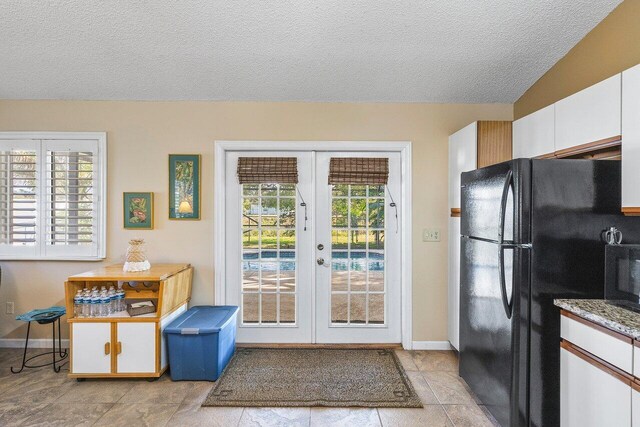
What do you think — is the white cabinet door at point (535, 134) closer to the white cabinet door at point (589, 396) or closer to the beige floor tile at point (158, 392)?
the white cabinet door at point (589, 396)

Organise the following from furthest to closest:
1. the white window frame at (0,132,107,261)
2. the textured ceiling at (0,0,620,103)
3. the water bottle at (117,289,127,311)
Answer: the white window frame at (0,132,107,261), the water bottle at (117,289,127,311), the textured ceiling at (0,0,620,103)

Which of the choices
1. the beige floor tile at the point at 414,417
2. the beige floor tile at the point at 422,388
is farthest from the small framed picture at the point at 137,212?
the beige floor tile at the point at 422,388

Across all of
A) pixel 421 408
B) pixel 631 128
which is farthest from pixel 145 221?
pixel 631 128

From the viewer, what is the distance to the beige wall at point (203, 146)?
342cm

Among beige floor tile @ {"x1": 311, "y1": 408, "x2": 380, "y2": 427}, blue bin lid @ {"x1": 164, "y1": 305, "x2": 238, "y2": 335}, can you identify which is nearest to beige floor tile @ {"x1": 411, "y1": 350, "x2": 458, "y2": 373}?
beige floor tile @ {"x1": 311, "y1": 408, "x2": 380, "y2": 427}

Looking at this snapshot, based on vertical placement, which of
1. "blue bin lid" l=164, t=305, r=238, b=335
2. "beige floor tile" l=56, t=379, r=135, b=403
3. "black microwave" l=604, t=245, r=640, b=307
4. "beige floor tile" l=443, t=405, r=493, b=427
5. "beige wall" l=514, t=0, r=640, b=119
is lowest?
"beige floor tile" l=443, t=405, r=493, b=427

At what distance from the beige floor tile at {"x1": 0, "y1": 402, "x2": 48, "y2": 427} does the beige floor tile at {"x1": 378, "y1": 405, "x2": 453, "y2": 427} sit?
225 centimetres

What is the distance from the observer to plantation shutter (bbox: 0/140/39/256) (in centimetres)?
339

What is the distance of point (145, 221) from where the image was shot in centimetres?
342

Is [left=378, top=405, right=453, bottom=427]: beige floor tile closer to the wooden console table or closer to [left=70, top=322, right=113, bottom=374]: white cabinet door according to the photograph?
the wooden console table

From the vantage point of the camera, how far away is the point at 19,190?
340 cm

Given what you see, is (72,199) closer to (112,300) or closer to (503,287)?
(112,300)

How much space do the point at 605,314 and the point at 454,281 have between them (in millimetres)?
1638

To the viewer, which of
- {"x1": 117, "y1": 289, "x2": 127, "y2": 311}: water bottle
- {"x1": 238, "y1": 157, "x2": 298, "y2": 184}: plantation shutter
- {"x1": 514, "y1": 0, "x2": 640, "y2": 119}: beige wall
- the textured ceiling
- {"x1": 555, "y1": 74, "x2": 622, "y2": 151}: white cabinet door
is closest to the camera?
→ {"x1": 555, "y1": 74, "x2": 622, "y2": 151}: white cabinet door
